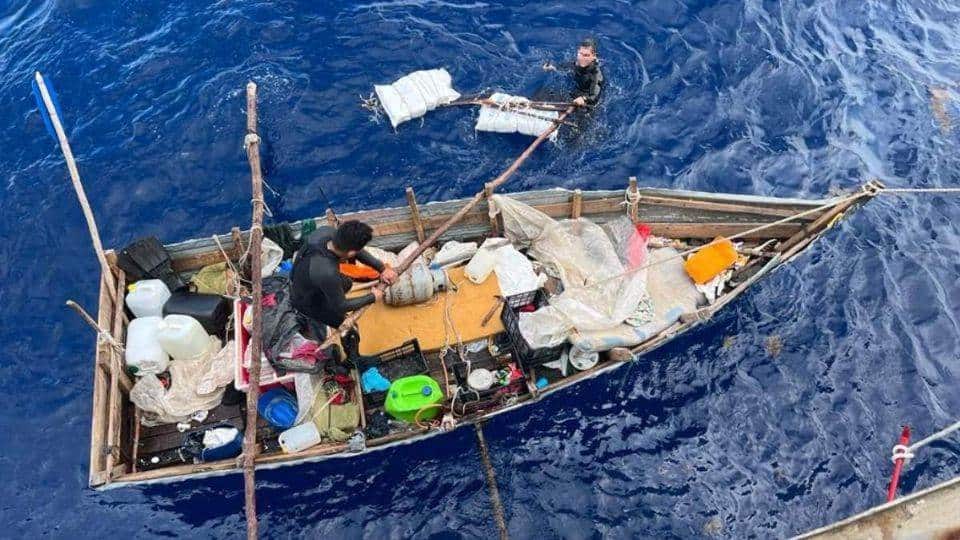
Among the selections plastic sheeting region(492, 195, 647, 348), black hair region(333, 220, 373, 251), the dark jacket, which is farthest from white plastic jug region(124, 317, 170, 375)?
the dark jacket

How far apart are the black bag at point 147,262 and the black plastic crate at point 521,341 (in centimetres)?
623

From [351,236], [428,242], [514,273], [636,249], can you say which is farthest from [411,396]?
[636,249]

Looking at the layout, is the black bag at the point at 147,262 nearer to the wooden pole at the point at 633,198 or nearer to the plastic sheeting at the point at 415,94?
the plastic sheeting at the point at 415,94

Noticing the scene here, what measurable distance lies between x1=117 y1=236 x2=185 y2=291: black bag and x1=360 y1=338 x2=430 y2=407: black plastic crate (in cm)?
418

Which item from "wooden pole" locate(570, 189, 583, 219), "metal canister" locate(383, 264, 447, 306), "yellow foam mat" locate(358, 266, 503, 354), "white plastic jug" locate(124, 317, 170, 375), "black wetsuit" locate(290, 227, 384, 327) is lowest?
"white plastic jug" locate(124, 317, 170, 375)

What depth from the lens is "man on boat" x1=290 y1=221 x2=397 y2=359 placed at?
948cm

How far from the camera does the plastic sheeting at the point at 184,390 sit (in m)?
11.0

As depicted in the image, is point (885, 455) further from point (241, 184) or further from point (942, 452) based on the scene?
point (241, 184)

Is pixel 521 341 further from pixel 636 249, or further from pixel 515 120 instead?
pixel 515 120

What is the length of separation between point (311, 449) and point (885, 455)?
35.6ft

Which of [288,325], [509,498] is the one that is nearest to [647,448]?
[509,498]

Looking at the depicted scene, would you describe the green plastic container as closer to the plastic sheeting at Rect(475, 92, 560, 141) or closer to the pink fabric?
the pink fabric

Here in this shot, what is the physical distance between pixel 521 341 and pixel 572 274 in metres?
2.10

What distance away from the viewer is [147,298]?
1173 centimetres
